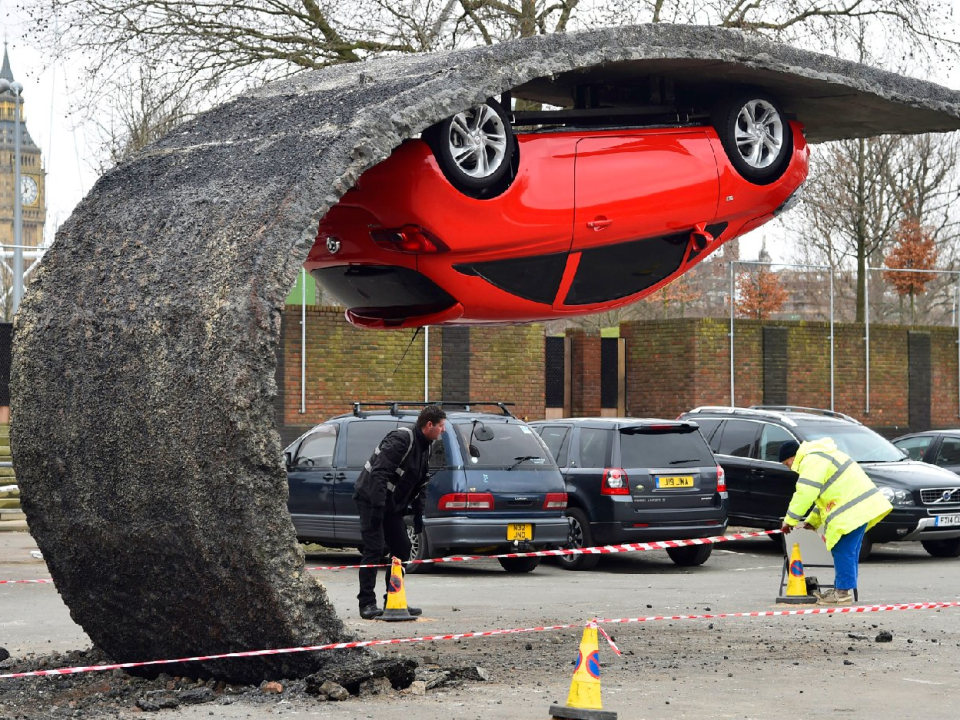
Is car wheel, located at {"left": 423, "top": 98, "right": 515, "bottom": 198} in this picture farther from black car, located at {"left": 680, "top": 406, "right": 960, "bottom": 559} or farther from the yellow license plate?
black car, located at {"left": 680, "top": 406, "right": 960, "bottom": 559}

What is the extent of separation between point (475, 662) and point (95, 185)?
3.80 metres

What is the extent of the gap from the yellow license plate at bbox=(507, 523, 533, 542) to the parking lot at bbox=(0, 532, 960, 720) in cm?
45

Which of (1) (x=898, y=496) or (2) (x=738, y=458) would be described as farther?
(2) (x=738, y=458)

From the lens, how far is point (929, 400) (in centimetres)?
3173

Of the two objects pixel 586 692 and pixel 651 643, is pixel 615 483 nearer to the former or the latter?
pixel 651 643

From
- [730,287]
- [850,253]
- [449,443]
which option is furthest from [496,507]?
[850,253]

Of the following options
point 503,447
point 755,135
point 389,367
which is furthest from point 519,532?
point 389,367

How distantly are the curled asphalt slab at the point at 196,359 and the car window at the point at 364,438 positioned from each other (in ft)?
25.9

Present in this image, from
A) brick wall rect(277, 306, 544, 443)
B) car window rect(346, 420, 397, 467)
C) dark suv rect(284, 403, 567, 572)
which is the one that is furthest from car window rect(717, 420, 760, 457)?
brick wall rect(277, 306, 544, 443)

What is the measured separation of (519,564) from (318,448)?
2.65 metres

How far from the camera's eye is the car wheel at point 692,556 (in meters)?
17.4

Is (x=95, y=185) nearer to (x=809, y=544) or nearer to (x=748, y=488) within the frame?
(x=809, y=544)

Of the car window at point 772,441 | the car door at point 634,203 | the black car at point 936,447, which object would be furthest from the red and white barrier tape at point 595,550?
the black car at point 936,447

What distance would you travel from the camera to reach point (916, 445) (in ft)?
67.5
